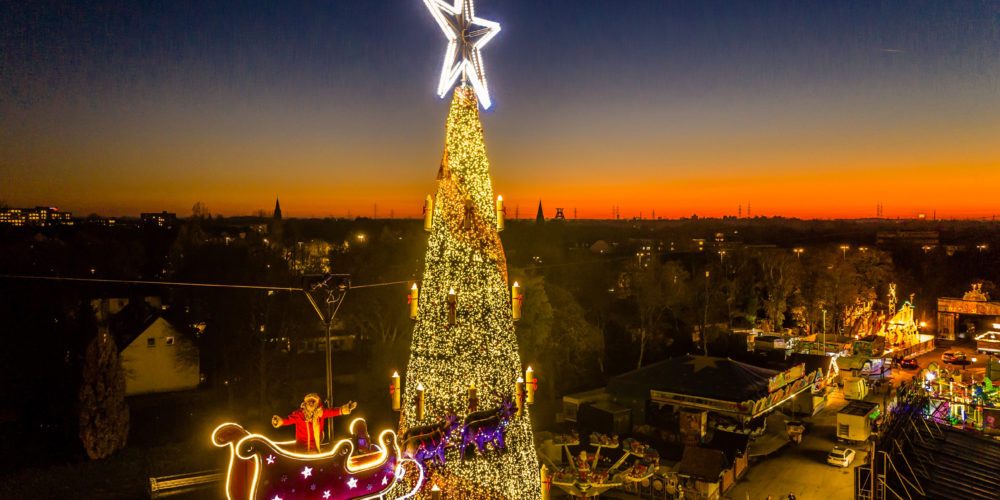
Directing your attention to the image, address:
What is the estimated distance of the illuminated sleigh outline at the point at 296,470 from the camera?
5.89m

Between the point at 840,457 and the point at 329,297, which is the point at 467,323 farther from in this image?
the point at 840,457

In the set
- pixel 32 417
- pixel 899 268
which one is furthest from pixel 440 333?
pixel 899 268

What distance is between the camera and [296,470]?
20.0 ft

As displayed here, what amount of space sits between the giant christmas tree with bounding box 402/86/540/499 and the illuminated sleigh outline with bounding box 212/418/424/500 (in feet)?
8.61

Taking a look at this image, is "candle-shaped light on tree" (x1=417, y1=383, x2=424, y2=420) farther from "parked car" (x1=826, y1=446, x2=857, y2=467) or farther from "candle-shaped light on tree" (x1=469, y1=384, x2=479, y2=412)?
"parked car" (x1=826, y1=446, x2=857, y2=467)

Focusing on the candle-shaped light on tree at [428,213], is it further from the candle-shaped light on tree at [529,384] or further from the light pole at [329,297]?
the candle-shaped light on tree at [529,384]

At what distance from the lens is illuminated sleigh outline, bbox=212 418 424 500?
5887 mm

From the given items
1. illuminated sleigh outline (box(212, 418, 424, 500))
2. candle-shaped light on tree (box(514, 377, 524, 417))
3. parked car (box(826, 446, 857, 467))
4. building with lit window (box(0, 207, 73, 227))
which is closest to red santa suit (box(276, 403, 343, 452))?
illuminated sleigh outline (box(212, 418, 424, 500))

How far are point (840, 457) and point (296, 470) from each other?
726 inches

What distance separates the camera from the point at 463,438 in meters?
8.50

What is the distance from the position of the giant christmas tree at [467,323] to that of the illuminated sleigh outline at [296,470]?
8.61 ft

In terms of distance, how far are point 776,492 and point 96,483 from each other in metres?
19.1

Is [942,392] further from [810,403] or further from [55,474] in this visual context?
[55,474]

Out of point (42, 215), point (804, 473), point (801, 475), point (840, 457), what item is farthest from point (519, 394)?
point (42, 215)
